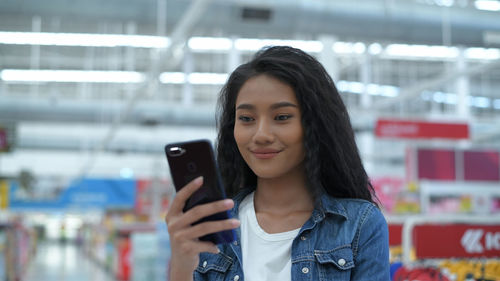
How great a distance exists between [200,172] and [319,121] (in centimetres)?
32

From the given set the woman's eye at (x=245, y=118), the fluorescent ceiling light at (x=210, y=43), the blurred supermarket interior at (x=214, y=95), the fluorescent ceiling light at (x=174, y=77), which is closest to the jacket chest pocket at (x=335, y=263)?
the woman's eye at (x=245, y=118)

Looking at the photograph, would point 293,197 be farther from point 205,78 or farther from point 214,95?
point 214,95

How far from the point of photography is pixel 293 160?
4.52 feet

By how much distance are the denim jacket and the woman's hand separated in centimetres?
13

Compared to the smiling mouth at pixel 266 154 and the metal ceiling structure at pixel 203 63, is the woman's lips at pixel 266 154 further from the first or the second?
the metal ceiling structure at pixel 203 63

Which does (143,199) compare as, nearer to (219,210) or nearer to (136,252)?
(136,252)

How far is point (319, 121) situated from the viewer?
1384 mm

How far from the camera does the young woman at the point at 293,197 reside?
4.29 ft

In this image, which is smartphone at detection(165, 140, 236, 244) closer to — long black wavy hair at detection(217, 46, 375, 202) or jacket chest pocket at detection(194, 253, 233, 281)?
jacket chest pocket at detection(194, 253, 233, 281)

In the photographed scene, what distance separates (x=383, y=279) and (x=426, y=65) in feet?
55.6

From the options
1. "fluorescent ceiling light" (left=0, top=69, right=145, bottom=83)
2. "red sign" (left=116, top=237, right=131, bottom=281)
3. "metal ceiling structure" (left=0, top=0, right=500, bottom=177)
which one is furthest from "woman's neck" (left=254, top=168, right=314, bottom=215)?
"red sign" (left=116, top=237, right=131, bottom=281)

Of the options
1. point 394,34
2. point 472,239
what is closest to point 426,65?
point 394,34

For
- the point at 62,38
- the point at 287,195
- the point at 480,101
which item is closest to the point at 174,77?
the point at 62,38

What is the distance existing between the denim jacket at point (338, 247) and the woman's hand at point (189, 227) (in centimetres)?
13
